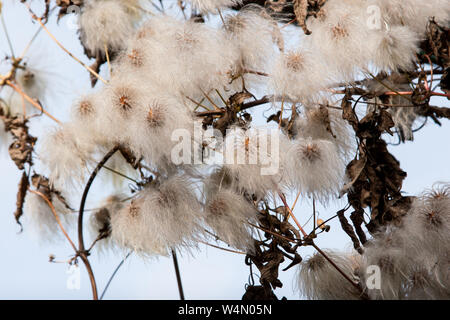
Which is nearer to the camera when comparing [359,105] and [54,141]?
[359,105]

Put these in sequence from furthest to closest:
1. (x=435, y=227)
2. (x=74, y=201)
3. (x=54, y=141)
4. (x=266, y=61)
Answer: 1. (x=74, y=201)
2. (x=54, y=141)
3. (x=266, y=61)
4. (x=435, y=227)

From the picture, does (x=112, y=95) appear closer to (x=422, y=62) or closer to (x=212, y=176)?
(x=212, y=176)

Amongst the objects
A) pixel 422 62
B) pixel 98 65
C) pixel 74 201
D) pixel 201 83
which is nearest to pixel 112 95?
→ pixel 201 83

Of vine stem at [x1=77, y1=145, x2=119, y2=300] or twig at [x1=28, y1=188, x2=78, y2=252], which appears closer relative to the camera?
vine stem at [x1=77, y1=145, x2=119, y2=300]

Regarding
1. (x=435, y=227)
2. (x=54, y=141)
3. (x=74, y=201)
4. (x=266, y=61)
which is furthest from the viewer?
(x=74, y=201)

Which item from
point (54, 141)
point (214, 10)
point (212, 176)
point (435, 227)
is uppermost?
point (214, 10)

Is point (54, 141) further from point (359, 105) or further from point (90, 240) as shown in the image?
point (359, 105)

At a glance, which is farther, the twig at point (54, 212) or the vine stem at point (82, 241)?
the twig at point (54, 212)

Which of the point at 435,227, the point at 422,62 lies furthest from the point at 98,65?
the point at 435,227

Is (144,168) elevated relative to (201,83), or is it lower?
lower
